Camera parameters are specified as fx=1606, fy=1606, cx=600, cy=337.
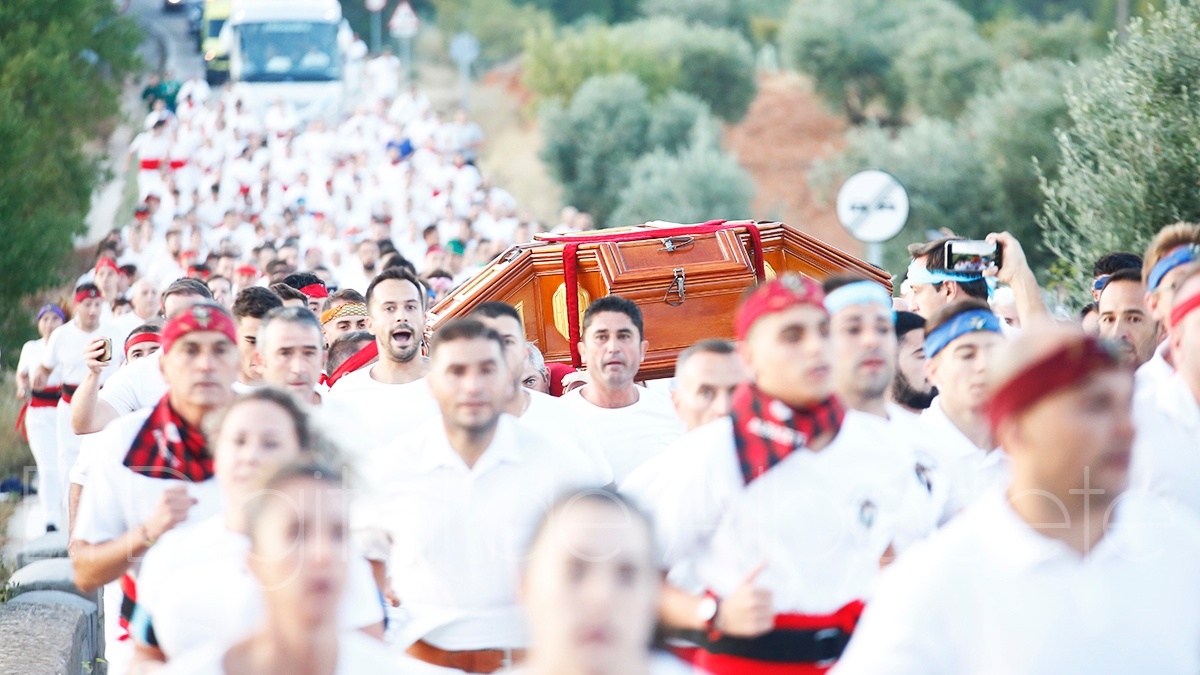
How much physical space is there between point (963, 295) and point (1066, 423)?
4682 mm

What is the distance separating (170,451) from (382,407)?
6.04ft

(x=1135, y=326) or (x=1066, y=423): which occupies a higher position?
(x=1135, y=326)

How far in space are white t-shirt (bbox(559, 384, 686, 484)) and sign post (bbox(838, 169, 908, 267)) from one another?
565 centimetres

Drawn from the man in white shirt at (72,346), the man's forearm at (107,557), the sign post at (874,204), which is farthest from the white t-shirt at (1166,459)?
the man in white shirt at (72,346)

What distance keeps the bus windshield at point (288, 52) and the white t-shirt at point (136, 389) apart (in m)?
30.1

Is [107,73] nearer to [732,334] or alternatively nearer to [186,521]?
[732,334]

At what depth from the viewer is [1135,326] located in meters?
7.38

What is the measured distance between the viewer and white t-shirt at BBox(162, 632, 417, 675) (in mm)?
3416

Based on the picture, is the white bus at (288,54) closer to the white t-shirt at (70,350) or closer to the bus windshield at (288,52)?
the bus windshield at (288,52)

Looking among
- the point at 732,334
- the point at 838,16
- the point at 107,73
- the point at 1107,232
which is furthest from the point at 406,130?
the point at 732,334

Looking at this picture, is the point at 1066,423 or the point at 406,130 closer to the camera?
the point at 1066,423

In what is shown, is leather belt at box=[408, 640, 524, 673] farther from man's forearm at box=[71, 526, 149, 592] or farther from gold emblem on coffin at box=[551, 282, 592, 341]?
gold emblem on coffin at box=[551, 282, 592, 341]

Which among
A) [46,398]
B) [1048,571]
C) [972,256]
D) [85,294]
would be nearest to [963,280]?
[972,256]

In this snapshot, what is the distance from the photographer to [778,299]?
14.6 ft
